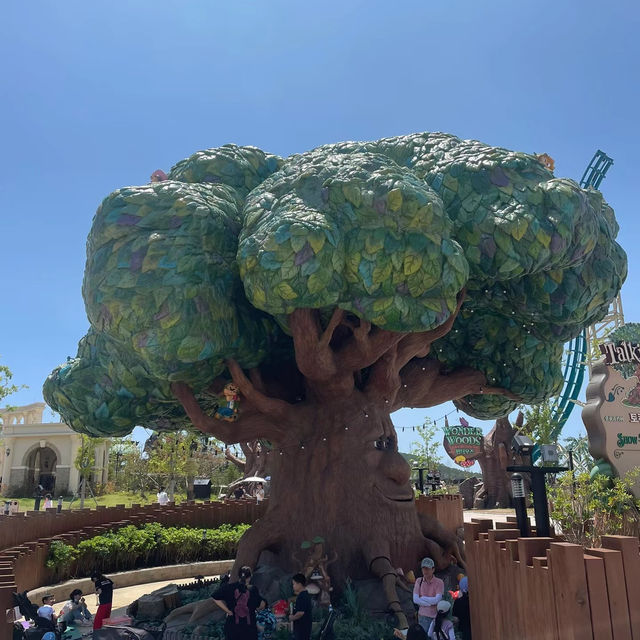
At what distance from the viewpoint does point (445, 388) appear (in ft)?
39.9

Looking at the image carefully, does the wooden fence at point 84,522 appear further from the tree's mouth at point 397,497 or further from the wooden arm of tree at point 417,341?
the wooden arm of tree at point 417,341

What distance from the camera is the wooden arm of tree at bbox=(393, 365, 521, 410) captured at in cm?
1202

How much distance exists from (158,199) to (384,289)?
12.8ft

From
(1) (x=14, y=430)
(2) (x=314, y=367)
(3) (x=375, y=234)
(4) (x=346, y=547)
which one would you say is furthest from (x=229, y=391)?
(1) (x=14, y=430)

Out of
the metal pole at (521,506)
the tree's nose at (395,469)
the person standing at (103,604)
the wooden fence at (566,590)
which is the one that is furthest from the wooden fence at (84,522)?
the metal pole at (521,506)

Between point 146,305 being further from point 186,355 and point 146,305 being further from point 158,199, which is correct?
point 158,199

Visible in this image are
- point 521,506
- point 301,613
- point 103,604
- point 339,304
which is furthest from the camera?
point 339,304

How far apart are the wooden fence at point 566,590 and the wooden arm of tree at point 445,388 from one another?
6258 mm

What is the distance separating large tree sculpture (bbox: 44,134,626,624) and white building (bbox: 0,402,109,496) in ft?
107

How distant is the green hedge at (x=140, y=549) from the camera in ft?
41.0

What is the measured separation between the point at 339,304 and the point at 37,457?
42687mm

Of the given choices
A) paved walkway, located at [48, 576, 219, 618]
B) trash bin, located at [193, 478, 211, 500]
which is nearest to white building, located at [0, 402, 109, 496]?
trash bin, located at [193, 478, 211, 500]

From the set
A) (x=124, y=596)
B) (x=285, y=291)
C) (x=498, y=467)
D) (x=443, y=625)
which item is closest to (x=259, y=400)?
(x=285, y=291)

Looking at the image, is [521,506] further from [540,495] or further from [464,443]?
[464,443]
